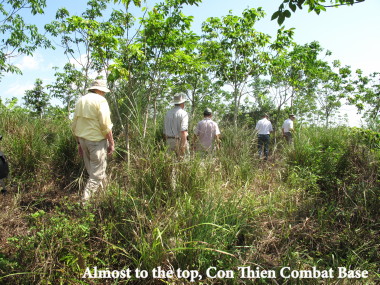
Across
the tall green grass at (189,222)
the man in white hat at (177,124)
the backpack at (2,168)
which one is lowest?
the tall green grass at (189,222)

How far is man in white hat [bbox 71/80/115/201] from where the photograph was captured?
331cm

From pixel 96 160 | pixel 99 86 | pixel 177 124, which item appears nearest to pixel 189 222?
pixel 96 160

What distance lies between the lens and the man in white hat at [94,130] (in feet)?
10.8

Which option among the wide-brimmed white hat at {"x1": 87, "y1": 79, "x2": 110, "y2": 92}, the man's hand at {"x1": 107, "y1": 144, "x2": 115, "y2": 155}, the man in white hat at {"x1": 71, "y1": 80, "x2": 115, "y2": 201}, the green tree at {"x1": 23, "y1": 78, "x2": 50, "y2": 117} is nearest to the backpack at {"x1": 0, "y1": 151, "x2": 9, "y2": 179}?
the man in white hat at {"x1": 71, "y1": 80, "x2": 115, "y2": 201}

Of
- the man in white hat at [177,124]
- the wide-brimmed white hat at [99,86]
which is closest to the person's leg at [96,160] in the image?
the wide-brimmed white hat at [99,86]

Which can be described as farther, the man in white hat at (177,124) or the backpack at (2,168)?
the man in white hat at (177,124)

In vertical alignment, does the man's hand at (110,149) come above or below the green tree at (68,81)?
below

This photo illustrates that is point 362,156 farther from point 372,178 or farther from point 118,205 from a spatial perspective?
point 118,205

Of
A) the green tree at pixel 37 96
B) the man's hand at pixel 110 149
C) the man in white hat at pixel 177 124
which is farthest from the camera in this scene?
the green tree at pixel 37 96

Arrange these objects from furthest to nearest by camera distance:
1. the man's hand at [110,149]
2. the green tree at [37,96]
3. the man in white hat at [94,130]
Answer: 1. the green tree at [37,96]
2. the man's hand at [110,149]
3. the man in white hat at [94,130]

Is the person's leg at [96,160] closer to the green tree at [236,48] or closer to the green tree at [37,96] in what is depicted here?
the green tree at [236,48]

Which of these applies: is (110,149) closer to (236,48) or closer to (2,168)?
(2,168)

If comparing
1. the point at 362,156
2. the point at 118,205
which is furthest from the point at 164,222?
the point at 362,156

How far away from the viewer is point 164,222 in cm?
227
